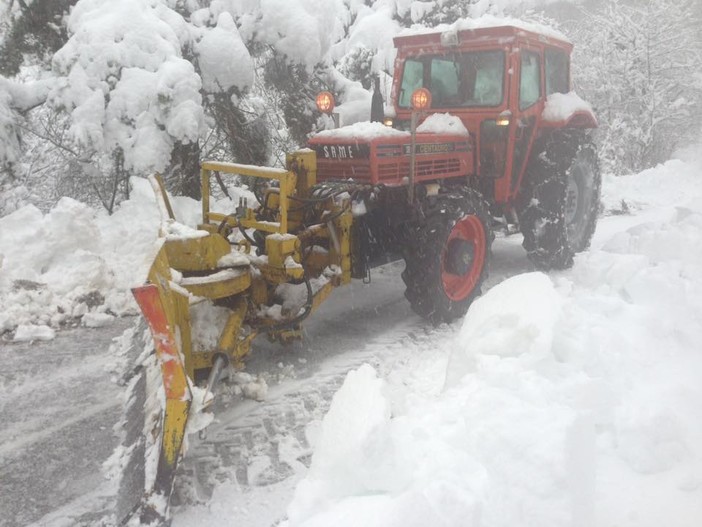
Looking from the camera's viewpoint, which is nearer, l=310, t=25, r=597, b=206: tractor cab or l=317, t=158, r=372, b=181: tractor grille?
l=317, t=158, r=372, b=181: tractor grille

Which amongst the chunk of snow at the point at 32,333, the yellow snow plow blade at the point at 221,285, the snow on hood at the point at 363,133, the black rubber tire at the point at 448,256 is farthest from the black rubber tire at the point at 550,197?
the chunk of snow at the point at 32,333

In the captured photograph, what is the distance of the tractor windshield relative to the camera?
525cm

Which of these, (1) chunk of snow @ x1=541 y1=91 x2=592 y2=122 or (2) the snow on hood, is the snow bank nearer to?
(2) the snow on hood

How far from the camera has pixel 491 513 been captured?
2.02 metres

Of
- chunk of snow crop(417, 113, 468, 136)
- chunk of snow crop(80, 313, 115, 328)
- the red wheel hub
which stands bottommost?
chunk of snow crop(80, 313, 115, 328)

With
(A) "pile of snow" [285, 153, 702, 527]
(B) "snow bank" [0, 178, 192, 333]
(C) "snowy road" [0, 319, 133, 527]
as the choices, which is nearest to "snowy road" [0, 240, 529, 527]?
(C) "snowy road" [0, 319, 133, 527]

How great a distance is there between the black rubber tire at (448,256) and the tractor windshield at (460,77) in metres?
0.95

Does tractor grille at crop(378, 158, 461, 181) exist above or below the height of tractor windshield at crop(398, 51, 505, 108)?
below

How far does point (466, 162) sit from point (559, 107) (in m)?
1.23


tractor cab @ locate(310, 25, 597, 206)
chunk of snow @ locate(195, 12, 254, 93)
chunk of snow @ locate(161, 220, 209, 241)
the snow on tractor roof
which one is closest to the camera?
chunk of snow @ locate(161, 220, 209, 241)

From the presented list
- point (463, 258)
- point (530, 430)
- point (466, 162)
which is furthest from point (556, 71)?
point (530, 430)

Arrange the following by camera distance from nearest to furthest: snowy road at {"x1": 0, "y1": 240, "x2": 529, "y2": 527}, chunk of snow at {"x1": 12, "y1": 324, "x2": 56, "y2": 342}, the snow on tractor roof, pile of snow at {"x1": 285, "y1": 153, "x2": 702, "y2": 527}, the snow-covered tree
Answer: pile of snow at {"x1": 285, "y1": 153, "x2": 702, "y2": 527} → snowy road at {"x1": 0, "y1": 240, "x2": 529, "y2": 527} → chunk of snow at {"x1": 12, "y1": 324, "x2": 56, "y2": 342} → the snow on tractor roof → the snow-covered tree

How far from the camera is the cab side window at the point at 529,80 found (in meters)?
5.37

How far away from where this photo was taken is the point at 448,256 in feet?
16.2
